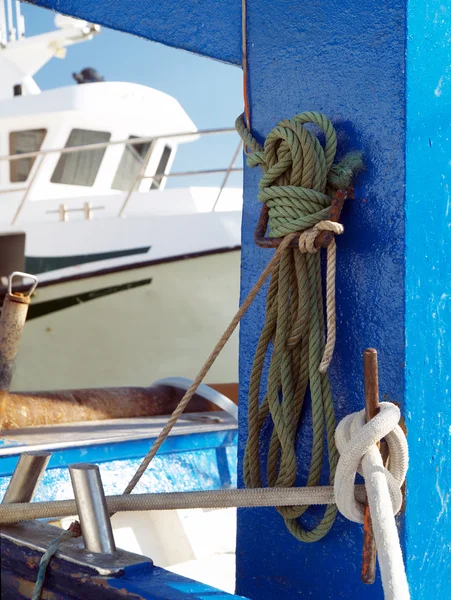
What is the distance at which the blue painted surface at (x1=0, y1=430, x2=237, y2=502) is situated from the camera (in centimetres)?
259

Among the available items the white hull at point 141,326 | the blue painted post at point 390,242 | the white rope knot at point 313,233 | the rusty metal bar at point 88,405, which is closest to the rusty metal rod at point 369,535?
the blue painted post at point 390,242

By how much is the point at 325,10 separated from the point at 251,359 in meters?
0.72

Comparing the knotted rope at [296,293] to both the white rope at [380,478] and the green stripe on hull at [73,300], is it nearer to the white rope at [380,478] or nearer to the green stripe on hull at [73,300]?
the white rope at [380,478]

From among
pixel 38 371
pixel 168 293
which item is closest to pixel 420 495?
Answer: pixel 168 293

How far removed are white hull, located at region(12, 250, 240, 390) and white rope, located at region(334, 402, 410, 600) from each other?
547 cm

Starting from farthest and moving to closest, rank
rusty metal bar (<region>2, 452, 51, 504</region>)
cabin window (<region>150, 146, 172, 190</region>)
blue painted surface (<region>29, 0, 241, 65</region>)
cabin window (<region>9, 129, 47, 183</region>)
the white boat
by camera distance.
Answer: cabin window (<region>150, 146, 172, 190</region>) < cabin window (<region>9, 129, 47, 183</region>) < the white boat < blue painted surface (<region>29, 0, 241, 65</region>) < rusty metal bar (<region>2, 452, 51, 504</region>)

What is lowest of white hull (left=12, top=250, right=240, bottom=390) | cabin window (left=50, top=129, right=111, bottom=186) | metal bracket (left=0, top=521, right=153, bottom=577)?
white hull (left=12, top=250, right=240, bottom=390)

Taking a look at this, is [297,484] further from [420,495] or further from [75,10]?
[75,10]

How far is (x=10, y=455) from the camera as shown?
2488 mm

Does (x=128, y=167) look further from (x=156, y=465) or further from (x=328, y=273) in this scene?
(x=328, y=273)

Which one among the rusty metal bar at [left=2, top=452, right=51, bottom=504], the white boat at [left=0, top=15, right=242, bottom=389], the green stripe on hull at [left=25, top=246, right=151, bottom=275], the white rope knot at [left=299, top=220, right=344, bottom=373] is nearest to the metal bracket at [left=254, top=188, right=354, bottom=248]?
the white rope knot at [left=299, top=220, right=344, bottom=373]

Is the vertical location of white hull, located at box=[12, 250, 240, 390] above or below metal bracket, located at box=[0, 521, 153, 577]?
below

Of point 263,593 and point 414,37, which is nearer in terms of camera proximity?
point 414,37

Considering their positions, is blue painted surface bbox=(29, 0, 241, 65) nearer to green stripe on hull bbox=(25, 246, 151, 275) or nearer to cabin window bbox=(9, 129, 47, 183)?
green stripe on hull bbox=(25, 246, 151, 275)
